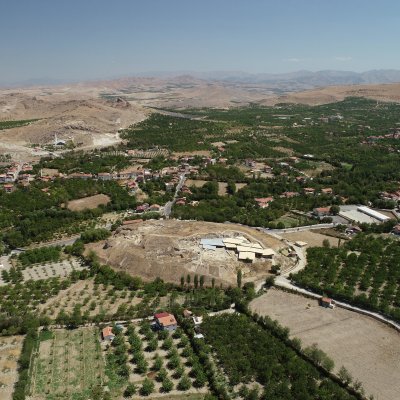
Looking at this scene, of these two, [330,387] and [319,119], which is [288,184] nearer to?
[330,387]

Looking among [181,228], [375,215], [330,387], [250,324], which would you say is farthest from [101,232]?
[375,215]

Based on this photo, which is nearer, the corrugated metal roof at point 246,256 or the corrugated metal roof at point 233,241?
the corrugated metal roof at point 246,256

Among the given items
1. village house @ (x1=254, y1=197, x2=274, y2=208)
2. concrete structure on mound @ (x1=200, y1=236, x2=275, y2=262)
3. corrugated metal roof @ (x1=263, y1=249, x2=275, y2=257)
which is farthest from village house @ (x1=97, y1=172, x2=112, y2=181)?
corrugated metal roof @ (x1=263, y1=249, x2=275, y2=257)

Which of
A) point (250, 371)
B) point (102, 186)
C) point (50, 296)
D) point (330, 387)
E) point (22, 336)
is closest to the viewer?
point (330, 387)

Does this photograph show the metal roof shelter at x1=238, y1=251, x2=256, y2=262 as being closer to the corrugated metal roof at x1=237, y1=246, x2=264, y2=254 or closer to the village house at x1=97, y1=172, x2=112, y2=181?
the corrugated metal roof at x1=237, y1=246, x2=264, y2=254

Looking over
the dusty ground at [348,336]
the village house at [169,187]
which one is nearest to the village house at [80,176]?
the village house at [169,187]

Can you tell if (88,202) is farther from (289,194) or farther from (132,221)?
(289,194)

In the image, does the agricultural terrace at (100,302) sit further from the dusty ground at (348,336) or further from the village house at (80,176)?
the village house at (80,176)
